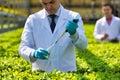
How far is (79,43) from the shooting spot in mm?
5109

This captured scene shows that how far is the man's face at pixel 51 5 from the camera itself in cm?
515

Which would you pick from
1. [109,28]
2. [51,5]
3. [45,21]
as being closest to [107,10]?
[109,28]

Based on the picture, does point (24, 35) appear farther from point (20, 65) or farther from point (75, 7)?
point (75, 7)

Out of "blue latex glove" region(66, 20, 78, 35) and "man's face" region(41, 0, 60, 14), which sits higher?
"man's face" region(41, 0, 60, 14)

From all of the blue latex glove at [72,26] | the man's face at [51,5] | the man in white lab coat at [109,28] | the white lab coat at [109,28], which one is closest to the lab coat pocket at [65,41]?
the man's face at [51,5]

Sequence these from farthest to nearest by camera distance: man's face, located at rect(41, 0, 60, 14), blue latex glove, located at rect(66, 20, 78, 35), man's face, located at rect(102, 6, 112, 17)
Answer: man's face, located at rect(102, 6, 112, 17)
man's face, located at rect(41, 0, 60, 14)
blue latex glove, located at rect(66, 20, 78, 35)

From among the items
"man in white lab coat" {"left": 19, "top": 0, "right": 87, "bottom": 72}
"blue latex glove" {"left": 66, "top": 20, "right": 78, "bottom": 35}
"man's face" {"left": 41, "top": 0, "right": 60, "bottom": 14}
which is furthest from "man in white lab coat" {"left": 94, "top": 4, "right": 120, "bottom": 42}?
"blue latex glove" {"left": 66, "top": 20, "right": 78, "bottom": 35}

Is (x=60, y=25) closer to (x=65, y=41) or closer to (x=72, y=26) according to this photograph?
(x=65, y=41)

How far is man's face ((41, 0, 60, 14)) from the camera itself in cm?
515

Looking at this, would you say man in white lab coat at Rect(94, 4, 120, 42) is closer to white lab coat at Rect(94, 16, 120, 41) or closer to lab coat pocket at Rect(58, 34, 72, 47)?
white lab coat at Rect(94, 16, 120, 41)

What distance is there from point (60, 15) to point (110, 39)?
21.0 ft

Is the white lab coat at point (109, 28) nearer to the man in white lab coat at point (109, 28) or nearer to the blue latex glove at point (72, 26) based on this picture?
the man in white lab coat at point (109, 28)

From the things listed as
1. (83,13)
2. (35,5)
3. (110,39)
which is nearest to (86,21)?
(83,13)

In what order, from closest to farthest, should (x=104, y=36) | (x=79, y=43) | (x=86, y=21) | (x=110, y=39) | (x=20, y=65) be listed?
(x=79, y=43), (x=20, y=65), (x=104, y=36), (x=110, y=39), (x=86, y=21)
